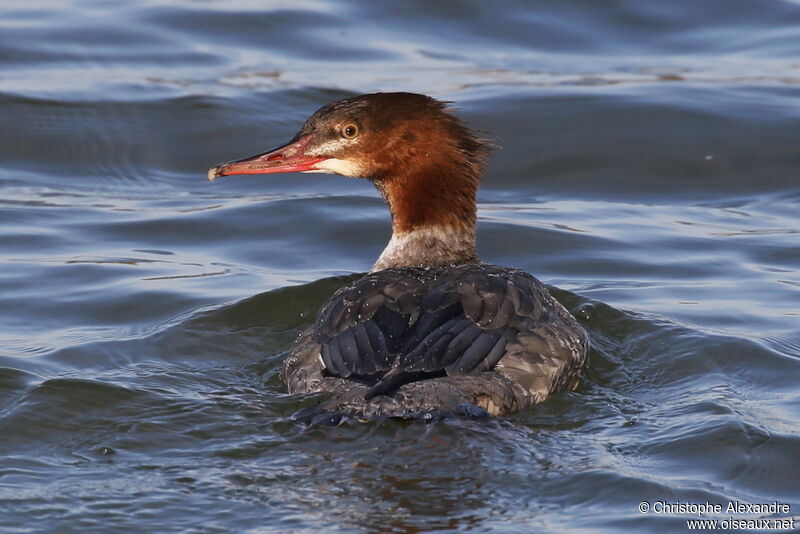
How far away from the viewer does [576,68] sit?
12031mm

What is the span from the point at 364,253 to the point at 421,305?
3004 millimetres

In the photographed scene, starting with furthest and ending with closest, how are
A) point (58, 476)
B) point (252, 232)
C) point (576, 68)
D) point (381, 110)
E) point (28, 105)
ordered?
point (576, 68)
point (28, 105)
point (252, 232)
point (381, 110)
point (58, 476)

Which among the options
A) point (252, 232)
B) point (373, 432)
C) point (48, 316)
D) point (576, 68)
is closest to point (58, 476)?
point (373, 432)

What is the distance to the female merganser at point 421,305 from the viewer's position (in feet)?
17.8

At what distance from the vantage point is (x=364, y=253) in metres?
8.73

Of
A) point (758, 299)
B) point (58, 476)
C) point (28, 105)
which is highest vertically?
point (28, 105)

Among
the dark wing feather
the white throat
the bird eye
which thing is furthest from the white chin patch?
the dark wing feather

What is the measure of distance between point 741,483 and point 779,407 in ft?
3.20

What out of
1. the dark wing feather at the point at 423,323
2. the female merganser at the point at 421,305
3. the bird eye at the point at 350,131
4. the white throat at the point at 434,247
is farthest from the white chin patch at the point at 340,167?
the dark wing feather at the point at 423,323

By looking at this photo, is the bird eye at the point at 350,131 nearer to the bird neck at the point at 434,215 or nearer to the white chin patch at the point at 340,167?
the white chin patch at the point at 340,167

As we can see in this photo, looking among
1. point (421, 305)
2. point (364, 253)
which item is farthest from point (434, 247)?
point (364, 253)

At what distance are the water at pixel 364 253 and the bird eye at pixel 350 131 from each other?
1167 mm

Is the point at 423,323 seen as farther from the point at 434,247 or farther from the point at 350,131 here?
the point at 350,131

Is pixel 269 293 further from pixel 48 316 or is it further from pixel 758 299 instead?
pixel 758 299
